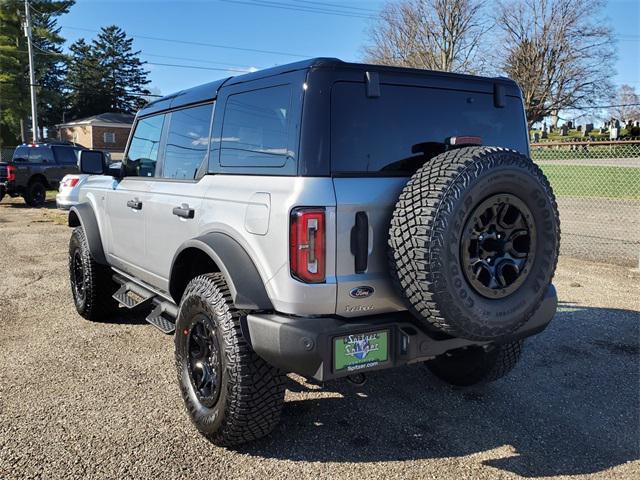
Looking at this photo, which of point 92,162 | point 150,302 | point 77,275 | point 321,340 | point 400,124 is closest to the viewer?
point 321,340

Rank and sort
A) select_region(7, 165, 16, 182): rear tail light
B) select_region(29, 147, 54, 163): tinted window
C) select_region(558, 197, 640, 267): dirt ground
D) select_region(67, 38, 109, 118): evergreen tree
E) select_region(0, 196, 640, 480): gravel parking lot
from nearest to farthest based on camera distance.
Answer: select_region(0, 196, 640, 480): gravel parking lot → select_region(558, 197, 640, 267): dirt ground → select_region(7, 165, 16, 182): rear tail light → select_region(29, 147, 54, 163): tinted window → select_region(67, 38, 109, 118): evergreen tree

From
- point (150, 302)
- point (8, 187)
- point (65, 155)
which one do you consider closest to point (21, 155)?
point (8, 187)

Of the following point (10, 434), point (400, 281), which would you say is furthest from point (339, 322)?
point (10, 434)

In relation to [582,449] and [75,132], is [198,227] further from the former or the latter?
[75,132]

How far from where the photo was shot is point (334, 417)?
136 inches

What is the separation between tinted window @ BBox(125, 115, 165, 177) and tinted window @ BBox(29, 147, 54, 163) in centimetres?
1428

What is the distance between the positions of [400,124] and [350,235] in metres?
0.71

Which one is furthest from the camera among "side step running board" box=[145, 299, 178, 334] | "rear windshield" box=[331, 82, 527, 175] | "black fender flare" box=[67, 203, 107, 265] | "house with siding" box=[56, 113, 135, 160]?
"house with siding" box=[56, 113, 135, 160]

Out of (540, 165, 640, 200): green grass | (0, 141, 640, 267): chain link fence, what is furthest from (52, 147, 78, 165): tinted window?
(540, 165, 640, 200): green grass

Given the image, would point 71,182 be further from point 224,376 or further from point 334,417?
point 224,376

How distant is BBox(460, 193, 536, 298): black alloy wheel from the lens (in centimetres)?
262

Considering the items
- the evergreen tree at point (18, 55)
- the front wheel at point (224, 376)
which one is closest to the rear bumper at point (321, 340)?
the front wheel at point (224, 376)

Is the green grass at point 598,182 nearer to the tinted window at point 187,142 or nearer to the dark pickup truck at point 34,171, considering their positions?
the dark pickup truck at point 34,171

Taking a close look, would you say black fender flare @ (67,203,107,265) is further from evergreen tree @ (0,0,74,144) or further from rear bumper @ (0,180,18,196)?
evergreen tree @ (0,0,74,144)
